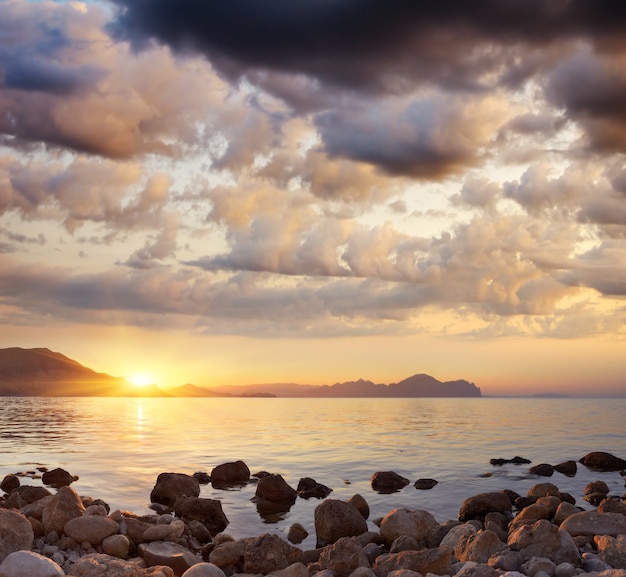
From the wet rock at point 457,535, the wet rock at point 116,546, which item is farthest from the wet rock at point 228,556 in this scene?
the wet rock at point 457,535

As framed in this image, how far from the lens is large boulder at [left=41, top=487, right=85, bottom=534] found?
16891 mm

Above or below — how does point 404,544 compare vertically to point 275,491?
above

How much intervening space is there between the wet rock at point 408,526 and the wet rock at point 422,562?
3.83m

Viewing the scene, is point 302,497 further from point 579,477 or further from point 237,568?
point 579,477

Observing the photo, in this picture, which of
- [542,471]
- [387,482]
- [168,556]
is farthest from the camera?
[542,471]

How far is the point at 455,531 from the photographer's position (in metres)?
17.0

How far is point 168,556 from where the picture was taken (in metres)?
15.4

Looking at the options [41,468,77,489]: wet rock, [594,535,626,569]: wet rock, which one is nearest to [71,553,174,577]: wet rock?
[594,535,626,569]: wet rock

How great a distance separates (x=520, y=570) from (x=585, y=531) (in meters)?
4.71

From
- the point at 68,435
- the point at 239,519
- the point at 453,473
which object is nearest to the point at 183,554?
the point at 239,519

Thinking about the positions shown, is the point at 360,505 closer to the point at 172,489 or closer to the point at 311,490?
the point at 311,490

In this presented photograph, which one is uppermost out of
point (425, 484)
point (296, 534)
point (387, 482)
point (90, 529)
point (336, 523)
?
point (90, 529)

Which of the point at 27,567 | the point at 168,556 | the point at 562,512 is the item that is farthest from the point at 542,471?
the point at 27,567

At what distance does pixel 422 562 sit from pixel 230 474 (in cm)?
1972
